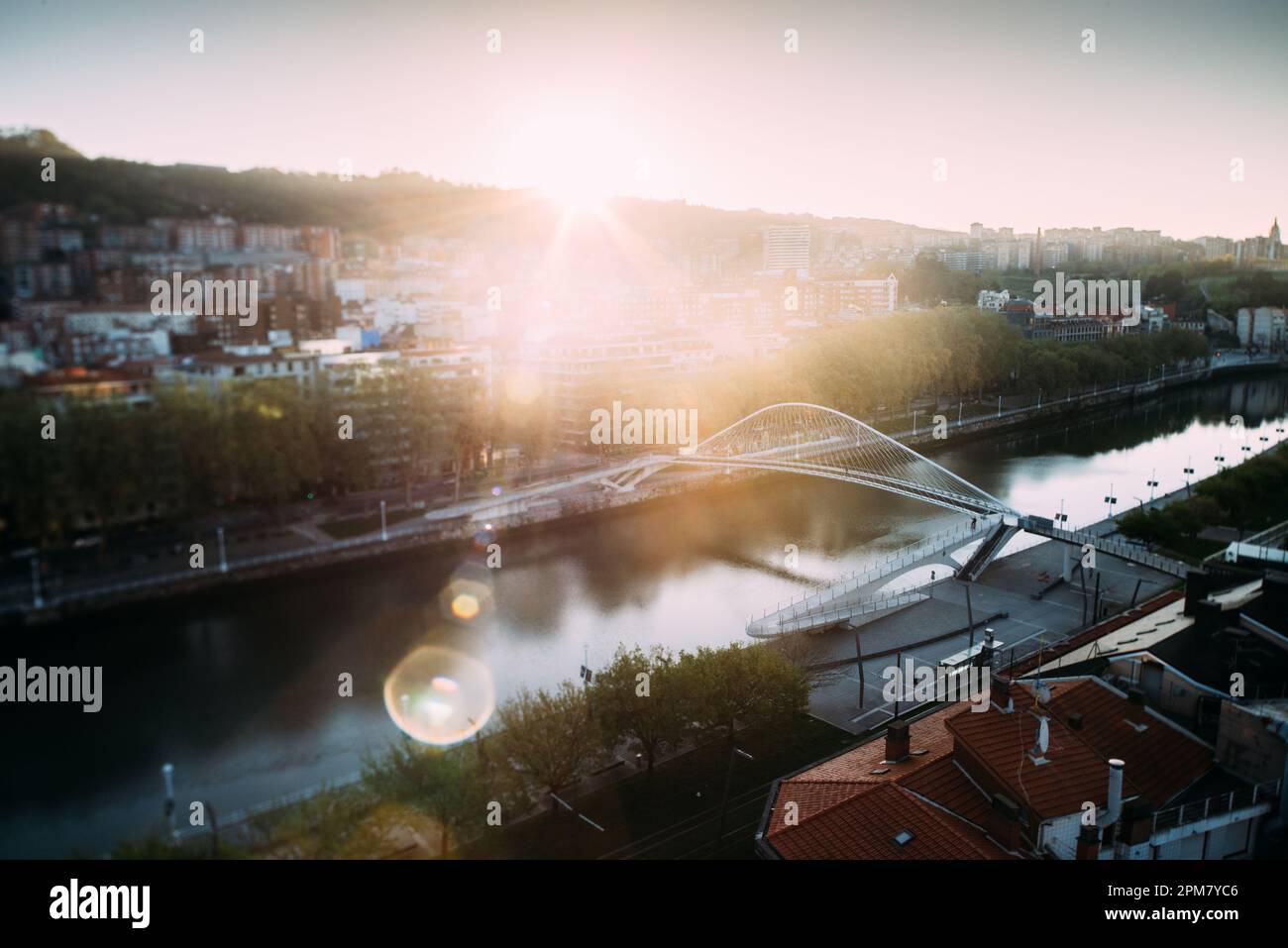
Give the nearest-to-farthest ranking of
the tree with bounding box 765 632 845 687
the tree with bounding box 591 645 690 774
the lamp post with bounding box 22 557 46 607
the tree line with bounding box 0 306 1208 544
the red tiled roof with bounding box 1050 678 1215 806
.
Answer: the red tiled roof with bounding box 1050 678 1215 806 → the tree with bounding box 591 645 690 774 → the tree with bounding box 765 632 845 687 → the lamp post with bounding box 22 557 46 607 → the tree line with bounding box 0 306 1208 544

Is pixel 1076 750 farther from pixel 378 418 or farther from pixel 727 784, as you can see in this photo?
pixel 378 418

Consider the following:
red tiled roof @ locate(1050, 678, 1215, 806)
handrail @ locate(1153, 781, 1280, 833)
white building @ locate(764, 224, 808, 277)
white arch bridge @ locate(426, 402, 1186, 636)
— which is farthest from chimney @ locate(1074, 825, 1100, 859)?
white building @ locate(764, 224, 808, 277)

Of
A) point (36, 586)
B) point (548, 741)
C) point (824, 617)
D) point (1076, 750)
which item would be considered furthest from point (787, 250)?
point (1076, 750)

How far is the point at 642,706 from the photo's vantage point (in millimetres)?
3166

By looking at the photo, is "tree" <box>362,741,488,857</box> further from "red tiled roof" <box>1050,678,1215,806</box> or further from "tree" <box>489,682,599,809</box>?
"red tiled roof" <box>1050,678,1215,806</box>

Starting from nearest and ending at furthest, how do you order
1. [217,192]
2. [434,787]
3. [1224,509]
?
[434,787], [217,192], [1224,509]

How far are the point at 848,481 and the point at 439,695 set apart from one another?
4.35m

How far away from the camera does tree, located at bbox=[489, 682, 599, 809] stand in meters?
2.91

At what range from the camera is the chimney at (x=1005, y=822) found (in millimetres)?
1866

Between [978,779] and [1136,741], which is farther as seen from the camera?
[1136,741]

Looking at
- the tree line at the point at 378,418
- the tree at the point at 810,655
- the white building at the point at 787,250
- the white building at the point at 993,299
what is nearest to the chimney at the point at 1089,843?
the tree at the point at 810,655

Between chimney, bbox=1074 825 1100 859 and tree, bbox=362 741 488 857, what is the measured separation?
157 centimetres
